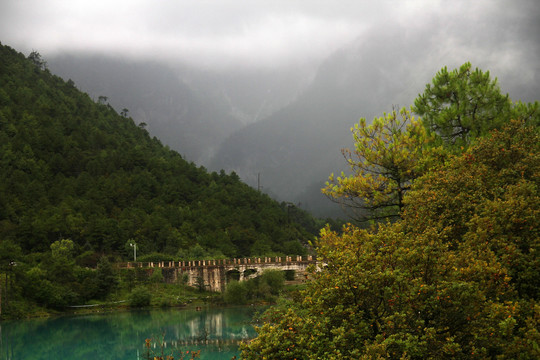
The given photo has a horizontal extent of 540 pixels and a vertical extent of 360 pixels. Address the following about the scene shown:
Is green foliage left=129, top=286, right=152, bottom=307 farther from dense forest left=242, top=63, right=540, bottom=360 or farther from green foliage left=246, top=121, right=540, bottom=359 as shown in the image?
green foliage left=246, top=121, right=540, bottom=359

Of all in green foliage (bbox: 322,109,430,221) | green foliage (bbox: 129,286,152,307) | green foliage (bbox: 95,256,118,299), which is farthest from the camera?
green foliage (bbox: 95,256,118,299)

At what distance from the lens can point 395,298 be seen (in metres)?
12.4

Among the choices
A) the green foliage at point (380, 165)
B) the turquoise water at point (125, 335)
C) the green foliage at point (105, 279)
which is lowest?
the turquoise water at point (125, 335)

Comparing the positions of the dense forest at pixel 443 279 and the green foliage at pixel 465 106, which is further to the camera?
the green foliage at pixel 465 106

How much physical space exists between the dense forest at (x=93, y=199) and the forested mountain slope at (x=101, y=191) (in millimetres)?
239

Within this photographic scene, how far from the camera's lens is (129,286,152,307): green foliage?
65.6 metres

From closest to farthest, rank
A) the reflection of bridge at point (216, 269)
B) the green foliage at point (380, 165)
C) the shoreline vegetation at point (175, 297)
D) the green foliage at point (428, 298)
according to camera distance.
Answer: the green foliage at point (428, 298) → the green foliage at point (380, 165) → the shoreline vegetation at point (175, 297) → the reflection of bridge at point (216, 269)

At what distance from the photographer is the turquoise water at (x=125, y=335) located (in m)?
40.2

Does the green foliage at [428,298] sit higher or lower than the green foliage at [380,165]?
lower

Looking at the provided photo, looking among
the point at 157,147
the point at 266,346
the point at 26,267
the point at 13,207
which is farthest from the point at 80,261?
the point at 157,147

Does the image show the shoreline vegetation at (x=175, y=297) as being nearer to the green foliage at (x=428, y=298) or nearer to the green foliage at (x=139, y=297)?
the green foliage at (x=139, y=297)

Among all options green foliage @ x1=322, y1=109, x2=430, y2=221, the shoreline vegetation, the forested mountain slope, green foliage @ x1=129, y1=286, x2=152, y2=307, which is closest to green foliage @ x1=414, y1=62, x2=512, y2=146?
green foliage @ x1=322, y1=109, x2=430, y2=221

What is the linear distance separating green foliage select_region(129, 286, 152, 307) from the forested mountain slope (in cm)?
2045

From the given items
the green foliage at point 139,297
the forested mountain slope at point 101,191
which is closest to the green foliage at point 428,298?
the green foliage at point 139,297
